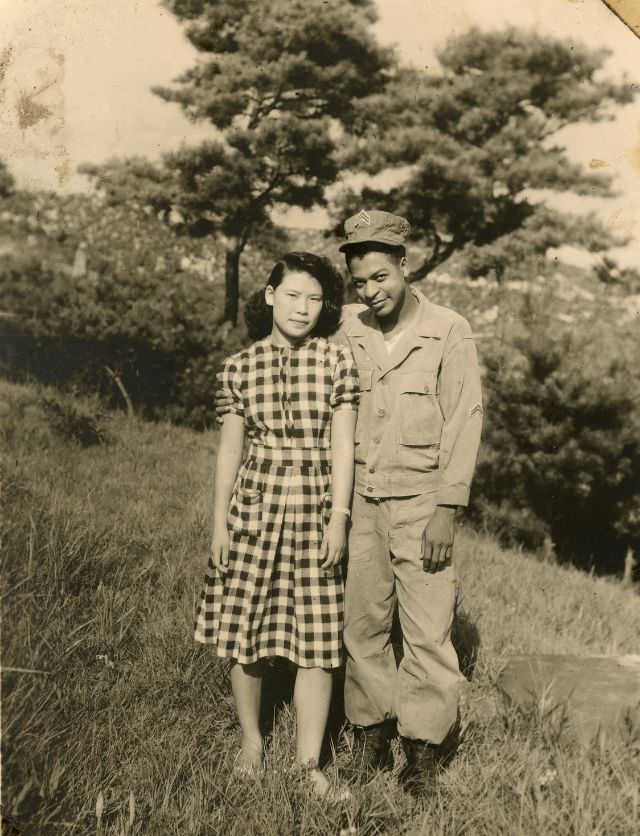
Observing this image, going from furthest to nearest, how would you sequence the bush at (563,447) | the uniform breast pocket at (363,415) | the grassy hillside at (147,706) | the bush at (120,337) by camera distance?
1. the bush at (563,447)
2. the bush at (120,337)
3. the uniform breast pocket at (363,415)
4. the grassy hillside at (147,706)

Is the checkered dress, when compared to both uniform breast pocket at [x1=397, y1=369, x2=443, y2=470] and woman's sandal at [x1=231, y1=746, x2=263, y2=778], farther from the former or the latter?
woman's sandal at [x1=231, y1=746, x2=263, y2=778]

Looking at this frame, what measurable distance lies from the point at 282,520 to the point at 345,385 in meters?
0.48

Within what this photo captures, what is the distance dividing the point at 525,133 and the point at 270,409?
3720 millimetres

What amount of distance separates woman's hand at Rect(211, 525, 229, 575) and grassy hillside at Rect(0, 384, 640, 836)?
571 mm

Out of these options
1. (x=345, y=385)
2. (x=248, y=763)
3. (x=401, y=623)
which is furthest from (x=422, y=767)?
(x=345, y=385)

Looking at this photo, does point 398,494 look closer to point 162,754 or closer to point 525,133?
point 162,754

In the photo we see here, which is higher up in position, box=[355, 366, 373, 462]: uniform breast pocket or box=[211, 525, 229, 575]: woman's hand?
box=[355, 366, 373, 462]: uniform breast pocket

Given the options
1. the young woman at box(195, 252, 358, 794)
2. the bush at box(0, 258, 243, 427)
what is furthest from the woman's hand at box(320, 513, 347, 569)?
the bush at box(0, 258, 243, 427)

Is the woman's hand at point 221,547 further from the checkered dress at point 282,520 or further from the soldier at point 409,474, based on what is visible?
the soldier at point 409,474

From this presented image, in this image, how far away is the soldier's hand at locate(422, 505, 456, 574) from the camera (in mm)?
2189

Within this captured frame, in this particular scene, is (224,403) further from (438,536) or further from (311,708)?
(311,708)

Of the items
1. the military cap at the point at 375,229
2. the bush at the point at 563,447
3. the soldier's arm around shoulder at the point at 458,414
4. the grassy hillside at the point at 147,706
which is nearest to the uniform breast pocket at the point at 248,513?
the soldier's arm around shoulder at the point at 458,414

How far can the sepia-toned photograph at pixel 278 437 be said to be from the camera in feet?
7.29

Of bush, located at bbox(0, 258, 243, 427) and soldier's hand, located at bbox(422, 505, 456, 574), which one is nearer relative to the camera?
soldier's hand, located at bbox(422, 505, 456, 574)
